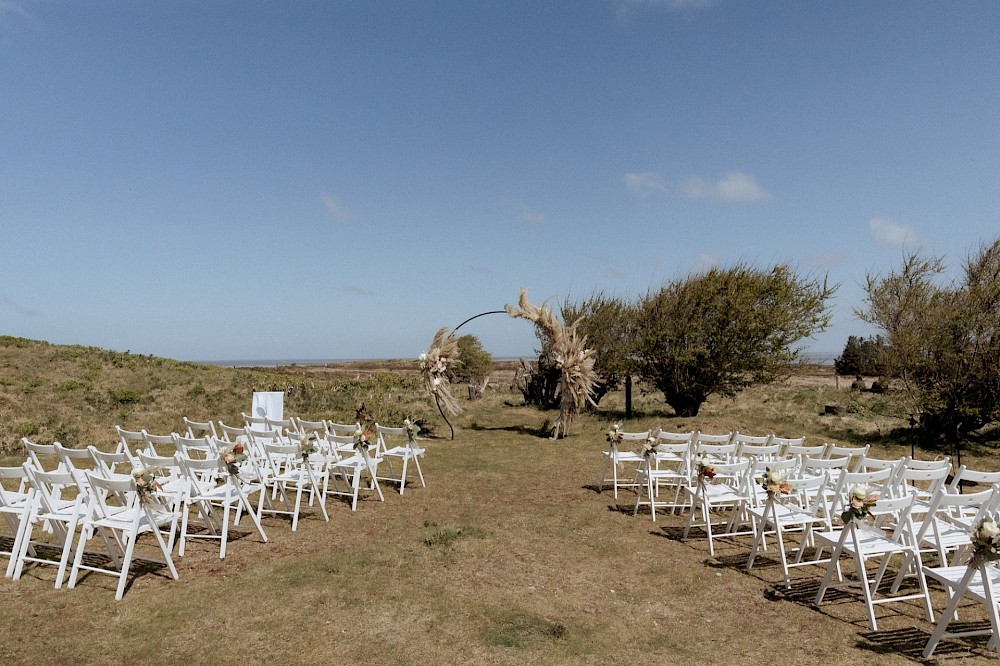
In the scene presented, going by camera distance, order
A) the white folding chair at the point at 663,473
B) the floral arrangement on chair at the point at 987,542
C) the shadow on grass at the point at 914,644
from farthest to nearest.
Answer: the white folding chair at the point at 663,473, the shadow on grass at the point at 914,644, the floral arrangement on chair at the point at 987,542

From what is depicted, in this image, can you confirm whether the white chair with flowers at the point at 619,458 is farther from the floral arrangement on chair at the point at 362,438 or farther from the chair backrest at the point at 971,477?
the floral arrangement on chair at the point at 362,438

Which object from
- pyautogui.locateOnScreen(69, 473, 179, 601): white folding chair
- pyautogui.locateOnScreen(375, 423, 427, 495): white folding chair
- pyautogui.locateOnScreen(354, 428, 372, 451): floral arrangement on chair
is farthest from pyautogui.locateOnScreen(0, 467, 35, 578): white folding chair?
pyautogui.locateOnScreen(375, 423, 427, 495): white folding chair

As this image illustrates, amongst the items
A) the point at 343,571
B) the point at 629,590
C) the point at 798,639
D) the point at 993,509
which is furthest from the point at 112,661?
the point at 993,509

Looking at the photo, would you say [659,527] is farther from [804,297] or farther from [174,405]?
[174,405]

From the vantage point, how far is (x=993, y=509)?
17.2 feet

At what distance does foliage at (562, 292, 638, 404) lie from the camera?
20214mm

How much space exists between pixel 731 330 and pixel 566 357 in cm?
708

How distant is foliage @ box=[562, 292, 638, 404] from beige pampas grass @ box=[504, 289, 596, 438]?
5142mm

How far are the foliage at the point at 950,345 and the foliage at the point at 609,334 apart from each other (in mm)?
7539

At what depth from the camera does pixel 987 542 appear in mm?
3838

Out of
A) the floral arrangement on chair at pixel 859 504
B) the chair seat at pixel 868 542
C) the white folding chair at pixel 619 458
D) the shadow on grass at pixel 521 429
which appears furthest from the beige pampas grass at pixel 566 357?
the floral arrangement on chair at pixel 859 504

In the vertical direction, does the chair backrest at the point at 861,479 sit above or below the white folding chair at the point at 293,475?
above

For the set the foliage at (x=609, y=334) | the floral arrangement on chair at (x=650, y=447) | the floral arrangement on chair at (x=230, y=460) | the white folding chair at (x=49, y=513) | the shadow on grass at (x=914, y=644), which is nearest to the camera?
the shadow on grass at (x=914, y=644)

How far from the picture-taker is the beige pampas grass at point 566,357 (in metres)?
14.5
